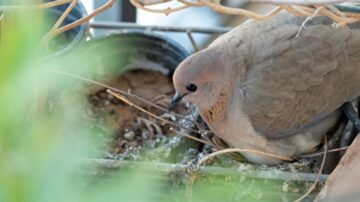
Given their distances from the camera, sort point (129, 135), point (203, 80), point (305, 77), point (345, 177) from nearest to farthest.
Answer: point (345, 177)
point (305, 77)
point (203, 80)
point (129, 135)

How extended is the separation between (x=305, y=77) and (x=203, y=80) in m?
0.24

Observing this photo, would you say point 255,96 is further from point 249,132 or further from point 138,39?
point 138,39

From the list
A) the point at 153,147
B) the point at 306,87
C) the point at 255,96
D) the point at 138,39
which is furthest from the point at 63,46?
the point at 306,87

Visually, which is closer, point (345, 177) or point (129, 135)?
point (345, 177)

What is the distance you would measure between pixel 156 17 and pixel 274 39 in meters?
1.40

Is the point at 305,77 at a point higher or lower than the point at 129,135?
higher

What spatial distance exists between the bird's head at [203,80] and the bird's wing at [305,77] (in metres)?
0.09

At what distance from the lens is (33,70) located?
0.97 ft

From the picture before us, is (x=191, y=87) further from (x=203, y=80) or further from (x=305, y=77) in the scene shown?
(x=305, y=77)


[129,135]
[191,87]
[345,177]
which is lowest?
[129,135]

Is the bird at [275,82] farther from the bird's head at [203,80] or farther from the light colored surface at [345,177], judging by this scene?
the light colored surface at [345,177]

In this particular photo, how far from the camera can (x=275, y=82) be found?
131 centimetres

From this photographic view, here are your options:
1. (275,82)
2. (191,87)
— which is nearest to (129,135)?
(191,87)

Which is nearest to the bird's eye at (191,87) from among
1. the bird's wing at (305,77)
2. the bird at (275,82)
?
the bird at (275,82)
